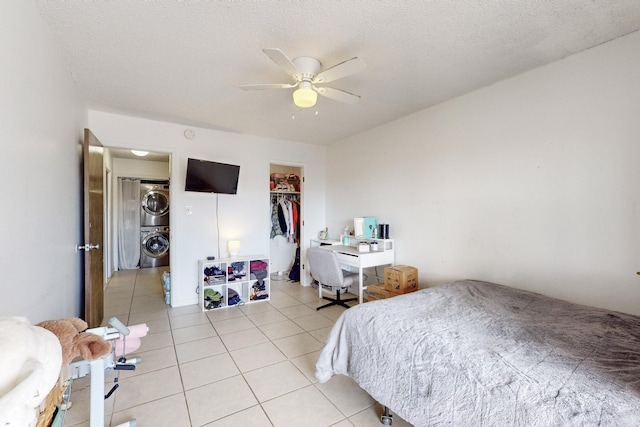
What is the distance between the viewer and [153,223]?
20.5 ft

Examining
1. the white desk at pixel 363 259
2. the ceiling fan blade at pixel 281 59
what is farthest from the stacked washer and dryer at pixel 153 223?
the ceiling fan blade at pixel 281 59

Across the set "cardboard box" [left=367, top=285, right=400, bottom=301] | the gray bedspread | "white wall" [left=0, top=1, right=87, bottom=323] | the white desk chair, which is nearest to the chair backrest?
the white desk chair

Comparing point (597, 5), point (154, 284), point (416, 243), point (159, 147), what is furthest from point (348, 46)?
point (154, 284)

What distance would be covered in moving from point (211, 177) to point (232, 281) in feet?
4.72

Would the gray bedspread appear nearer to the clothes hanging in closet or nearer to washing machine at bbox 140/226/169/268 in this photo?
the clothes hanging in closet

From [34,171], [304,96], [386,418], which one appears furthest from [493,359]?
[34,171]

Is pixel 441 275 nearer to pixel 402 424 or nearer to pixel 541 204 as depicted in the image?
pixel 541 204

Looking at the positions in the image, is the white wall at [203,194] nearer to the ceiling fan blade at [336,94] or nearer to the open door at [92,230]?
the open door at [92,230]

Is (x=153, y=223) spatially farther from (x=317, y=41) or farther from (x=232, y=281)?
(x=317, y=41)

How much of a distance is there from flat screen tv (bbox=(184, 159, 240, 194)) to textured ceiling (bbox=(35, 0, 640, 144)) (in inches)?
35.9

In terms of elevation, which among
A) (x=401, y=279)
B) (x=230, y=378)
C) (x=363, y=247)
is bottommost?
(x=230, y=378)

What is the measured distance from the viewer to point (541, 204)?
2260mm

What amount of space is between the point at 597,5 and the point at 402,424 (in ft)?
8.89

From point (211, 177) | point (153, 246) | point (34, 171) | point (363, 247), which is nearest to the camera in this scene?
point (34, 171)
